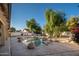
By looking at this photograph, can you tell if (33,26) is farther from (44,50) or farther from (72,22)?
(72,22)

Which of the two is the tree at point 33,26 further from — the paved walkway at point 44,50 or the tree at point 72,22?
the tree at point 72,22

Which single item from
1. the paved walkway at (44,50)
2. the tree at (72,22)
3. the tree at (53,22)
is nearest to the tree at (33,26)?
the tree at (53,22)

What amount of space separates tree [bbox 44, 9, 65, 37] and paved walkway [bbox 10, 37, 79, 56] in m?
0.17

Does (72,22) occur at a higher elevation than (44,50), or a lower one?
higher

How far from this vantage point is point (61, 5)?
3.21m

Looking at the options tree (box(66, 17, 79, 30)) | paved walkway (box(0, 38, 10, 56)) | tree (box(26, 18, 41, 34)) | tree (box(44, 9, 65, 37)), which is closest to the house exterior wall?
paved walkway (box(0, 38, 10, 56))

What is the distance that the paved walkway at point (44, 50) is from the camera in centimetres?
322

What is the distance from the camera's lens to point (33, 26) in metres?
3.27

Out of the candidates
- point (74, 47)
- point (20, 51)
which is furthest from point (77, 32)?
point (20, 51)

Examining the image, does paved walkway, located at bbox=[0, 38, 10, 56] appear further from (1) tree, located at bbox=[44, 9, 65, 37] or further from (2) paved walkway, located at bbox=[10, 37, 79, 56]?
(1) tree, located at bbox=[44, 9, 65, 37]

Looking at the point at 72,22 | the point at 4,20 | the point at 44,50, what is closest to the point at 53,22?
the point at 72,22

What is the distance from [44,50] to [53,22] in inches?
13.9

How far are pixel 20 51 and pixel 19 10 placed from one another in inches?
19.0

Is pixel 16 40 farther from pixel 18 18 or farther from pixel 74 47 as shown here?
pixel 74 47
